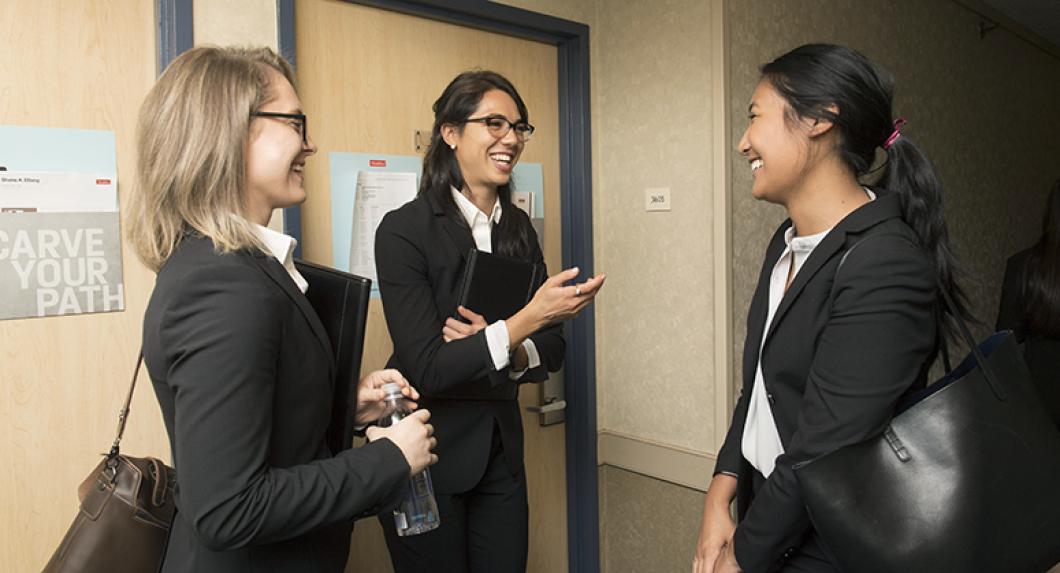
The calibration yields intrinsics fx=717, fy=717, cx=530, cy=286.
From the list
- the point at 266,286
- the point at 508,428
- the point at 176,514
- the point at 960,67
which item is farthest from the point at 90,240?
the point at 960,67

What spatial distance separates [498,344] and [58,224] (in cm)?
101

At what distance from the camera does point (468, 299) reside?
5.39ft

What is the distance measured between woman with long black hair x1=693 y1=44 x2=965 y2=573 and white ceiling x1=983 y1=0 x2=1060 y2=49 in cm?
381

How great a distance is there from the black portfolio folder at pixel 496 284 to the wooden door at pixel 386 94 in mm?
570

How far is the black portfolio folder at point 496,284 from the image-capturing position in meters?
1.63

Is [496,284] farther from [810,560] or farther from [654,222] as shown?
[654,222]

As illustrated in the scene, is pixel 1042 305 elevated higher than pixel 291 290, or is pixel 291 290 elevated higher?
pixel 291 290

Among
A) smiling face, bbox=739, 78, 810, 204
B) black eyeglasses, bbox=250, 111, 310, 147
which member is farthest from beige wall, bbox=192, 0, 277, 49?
smiling face, bbox=739, 78, 810, 204

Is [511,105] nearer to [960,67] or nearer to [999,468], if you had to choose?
[999,468]

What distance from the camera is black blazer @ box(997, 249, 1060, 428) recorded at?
2242 mm

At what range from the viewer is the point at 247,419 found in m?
0.90

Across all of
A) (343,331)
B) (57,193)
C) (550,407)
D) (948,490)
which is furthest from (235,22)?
(948,490)

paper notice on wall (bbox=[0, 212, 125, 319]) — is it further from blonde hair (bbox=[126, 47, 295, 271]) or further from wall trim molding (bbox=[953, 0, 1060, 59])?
wall trim molding (bbox=[953, 0, 1060, 59])

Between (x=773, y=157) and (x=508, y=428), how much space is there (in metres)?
0.90
